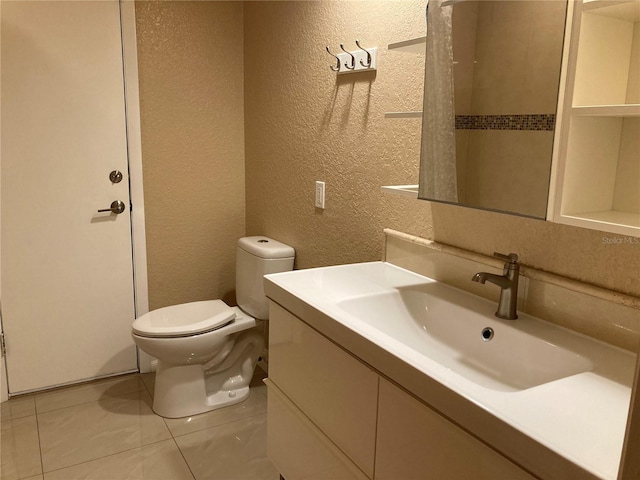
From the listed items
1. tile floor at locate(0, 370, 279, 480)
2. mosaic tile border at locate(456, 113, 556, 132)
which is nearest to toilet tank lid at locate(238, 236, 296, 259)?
tile floor at locate(0, 370, 279, 480)

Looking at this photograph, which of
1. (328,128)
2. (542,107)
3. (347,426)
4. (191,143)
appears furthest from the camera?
(191,143)

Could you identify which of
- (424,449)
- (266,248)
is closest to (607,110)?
(424,449)

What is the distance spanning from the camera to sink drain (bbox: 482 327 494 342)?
1.32 metres

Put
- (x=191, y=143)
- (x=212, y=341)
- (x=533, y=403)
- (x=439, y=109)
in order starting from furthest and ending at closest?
(x=191, y=143)
(x=212, y=341)
(x=439, y=109)
(x=533, y=403)

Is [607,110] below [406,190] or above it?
Result: above

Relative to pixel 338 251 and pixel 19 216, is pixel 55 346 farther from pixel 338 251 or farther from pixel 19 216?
pixel 338 251

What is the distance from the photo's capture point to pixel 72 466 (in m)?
2.05

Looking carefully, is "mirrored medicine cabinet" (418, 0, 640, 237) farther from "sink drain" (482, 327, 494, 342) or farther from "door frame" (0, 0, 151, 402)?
"door frame" (0, 0, 151, 402)

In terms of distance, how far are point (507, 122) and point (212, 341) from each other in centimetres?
161

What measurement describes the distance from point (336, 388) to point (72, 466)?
4.45 feet

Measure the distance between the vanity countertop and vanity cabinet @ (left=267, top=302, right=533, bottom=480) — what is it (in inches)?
1.4

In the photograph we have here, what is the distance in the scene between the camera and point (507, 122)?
129cm

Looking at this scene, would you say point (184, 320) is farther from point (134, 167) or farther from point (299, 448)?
point (299, 448)

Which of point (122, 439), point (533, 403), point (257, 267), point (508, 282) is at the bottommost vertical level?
point (122, 439)
